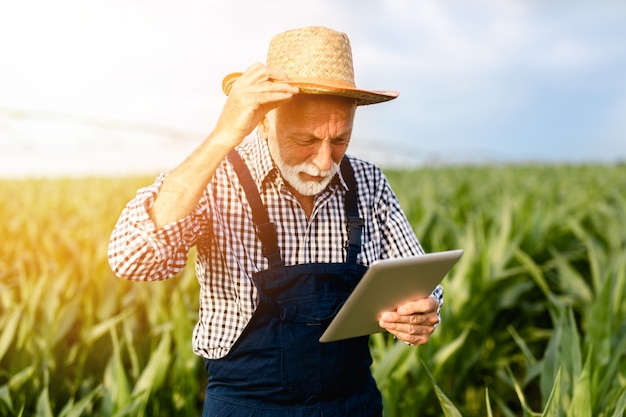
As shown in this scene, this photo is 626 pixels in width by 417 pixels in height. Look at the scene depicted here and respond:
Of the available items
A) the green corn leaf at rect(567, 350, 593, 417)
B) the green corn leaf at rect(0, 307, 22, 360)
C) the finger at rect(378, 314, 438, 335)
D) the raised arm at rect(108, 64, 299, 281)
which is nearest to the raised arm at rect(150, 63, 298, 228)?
the raised arm at rect(108, 64, 299, 281)

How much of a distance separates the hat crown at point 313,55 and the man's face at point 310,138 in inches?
2.6

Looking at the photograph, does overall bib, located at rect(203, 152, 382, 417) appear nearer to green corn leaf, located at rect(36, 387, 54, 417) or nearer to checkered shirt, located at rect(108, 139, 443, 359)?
checkered shirt, located at rect(108, 139, 443, 359)

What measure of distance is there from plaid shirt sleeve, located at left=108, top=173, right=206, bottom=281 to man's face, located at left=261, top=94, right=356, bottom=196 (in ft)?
0.77

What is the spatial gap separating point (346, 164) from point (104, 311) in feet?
5.90

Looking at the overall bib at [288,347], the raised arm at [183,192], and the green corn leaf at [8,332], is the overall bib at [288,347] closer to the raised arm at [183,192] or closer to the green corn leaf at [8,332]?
the raised arm at [183,192]

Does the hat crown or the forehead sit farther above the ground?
the hat crown

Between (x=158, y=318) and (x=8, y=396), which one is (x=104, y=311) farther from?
(x=8, y=396)

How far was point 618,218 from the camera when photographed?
17.2ft

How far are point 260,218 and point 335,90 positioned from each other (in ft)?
1.12

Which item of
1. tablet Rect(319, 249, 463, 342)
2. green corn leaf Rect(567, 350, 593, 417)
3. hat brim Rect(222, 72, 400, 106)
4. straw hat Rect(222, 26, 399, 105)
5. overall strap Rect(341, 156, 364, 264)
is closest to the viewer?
tablet Rect(319, 249, 463, 342)

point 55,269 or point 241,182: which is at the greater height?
point 241,182

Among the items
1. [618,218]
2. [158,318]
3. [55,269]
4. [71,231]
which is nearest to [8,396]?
[158,318]

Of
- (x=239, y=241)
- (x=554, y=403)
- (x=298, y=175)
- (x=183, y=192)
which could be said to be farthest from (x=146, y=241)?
(x=554, y=403)

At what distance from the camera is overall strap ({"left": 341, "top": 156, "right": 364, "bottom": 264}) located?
63.9 inches
